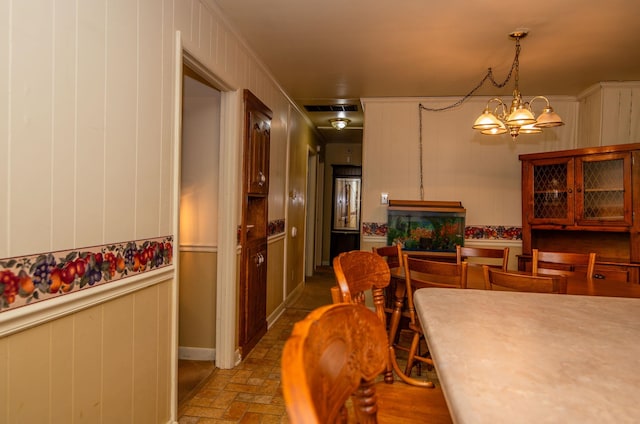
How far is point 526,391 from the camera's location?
67 centimetres

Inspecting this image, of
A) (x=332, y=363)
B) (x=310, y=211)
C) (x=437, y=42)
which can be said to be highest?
(x=437, y=42)

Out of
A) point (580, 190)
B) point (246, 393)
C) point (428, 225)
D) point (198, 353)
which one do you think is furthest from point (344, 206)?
point (246, 393)

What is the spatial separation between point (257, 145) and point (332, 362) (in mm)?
2843

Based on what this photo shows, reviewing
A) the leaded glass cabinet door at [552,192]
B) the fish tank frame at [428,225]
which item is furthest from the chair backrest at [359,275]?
the leaded glass cabinet door at [552,192]

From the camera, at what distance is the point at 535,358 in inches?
32.3

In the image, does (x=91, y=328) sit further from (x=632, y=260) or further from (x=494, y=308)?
(x=632, y=260)

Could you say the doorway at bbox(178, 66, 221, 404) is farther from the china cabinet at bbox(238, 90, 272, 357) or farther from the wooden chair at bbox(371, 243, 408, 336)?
the wooden chair at bbox(371, 243, 408, 336)

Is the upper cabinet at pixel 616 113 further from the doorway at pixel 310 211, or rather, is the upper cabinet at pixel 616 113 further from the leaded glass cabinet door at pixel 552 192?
the doorway at pixel 310 211

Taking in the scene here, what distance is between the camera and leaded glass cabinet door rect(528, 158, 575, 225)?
3729 mm

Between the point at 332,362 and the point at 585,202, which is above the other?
the point at 585,202

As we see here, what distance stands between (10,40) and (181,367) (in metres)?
2.55

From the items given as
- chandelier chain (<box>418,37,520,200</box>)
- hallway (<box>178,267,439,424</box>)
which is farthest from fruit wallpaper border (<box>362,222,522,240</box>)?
hallway (<box>178,267,439,424</box>)

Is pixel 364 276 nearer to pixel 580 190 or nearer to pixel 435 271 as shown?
pixel 435 271

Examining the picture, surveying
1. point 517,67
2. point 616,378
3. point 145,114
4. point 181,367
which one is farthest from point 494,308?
point 517,67
